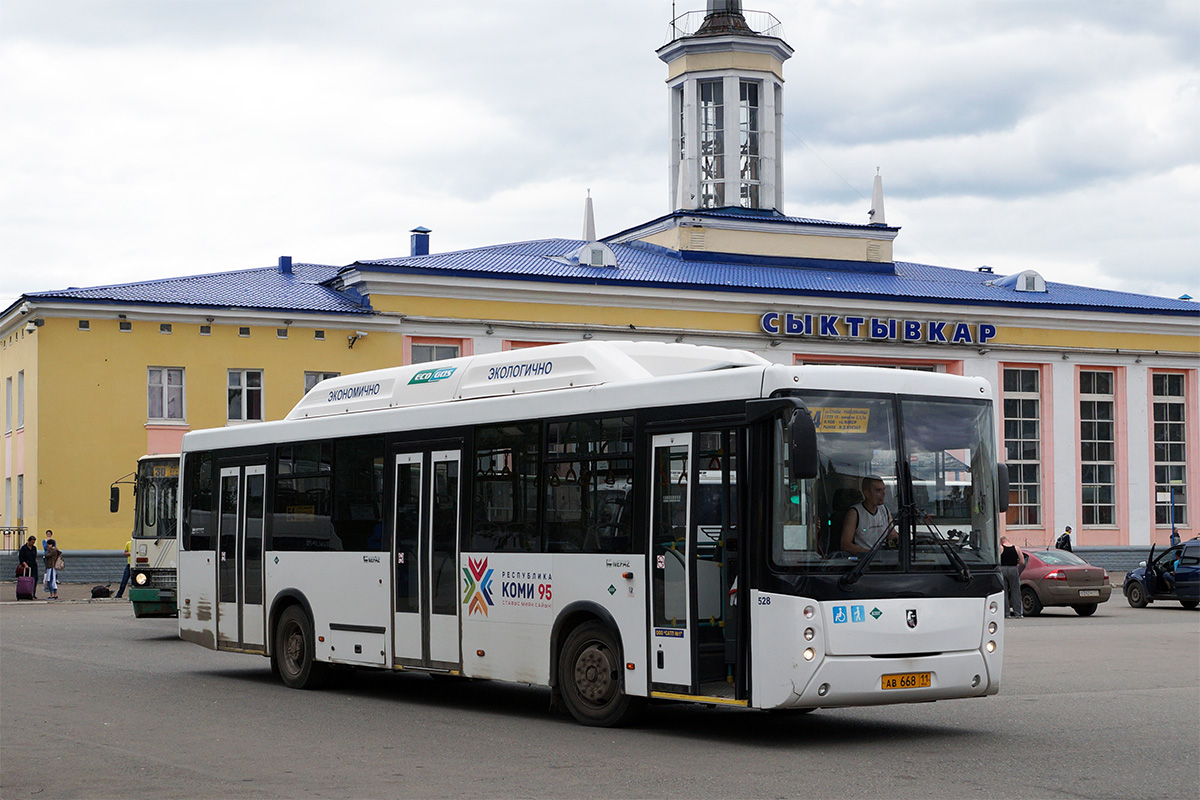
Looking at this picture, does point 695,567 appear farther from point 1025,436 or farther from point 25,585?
point 1025,436

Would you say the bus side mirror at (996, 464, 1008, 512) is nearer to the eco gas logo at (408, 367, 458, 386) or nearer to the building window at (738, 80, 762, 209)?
the eco gas logo at (408, 367, 458, 386)

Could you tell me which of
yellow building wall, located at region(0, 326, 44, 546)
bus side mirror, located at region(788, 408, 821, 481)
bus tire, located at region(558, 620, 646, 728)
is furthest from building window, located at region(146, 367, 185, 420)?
bus side mirror, located at region(788, 408, 821, 481)

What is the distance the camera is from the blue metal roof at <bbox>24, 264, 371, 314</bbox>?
142ft

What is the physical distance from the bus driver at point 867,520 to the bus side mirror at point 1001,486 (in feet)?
4.20

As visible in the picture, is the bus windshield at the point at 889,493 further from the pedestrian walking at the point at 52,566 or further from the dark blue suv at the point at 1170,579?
the pedestrian walking at the point at 52,566

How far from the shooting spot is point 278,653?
16922mm

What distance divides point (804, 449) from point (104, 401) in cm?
3586

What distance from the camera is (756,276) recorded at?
52.5 meters

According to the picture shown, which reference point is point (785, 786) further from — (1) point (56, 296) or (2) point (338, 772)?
(1) point (56, 296)

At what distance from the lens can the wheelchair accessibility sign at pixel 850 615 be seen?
11055mm

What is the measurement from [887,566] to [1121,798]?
9.09 ft

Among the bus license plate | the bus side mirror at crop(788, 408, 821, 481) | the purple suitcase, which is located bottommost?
the purple suitcase

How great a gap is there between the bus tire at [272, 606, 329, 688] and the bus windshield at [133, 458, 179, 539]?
8608 mm

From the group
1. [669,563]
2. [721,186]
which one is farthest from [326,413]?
[721,186]
